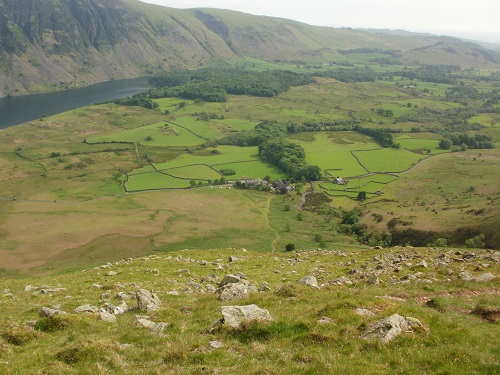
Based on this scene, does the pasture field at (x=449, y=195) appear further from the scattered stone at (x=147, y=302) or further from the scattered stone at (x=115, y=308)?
the scattered stone at (x=115, y=308)

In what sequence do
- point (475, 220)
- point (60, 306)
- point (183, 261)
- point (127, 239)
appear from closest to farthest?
point (60, 306) < point (183, 261) < point (475, 220) < point (127, 239)

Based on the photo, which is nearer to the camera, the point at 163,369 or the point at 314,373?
the point at 314,373

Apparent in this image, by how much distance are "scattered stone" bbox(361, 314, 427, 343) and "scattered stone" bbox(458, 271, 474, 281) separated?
14911 mm

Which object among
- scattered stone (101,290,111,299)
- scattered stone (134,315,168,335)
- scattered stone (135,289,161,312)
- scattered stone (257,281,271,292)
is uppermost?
scattered stone (134,315,168,335)

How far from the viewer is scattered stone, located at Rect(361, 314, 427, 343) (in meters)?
19.1

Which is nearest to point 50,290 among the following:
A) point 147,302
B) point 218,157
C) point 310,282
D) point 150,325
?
A: point 147,302

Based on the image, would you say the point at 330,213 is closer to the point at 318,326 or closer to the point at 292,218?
the point at 292,218

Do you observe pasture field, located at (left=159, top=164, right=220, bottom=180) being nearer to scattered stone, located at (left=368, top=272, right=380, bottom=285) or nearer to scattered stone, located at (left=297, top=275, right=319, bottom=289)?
scattered stone, located at (left=297, top=275, right=319, bottom=289)

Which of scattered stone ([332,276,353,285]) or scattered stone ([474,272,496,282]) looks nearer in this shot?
scattered stone ([474,272,496,282])

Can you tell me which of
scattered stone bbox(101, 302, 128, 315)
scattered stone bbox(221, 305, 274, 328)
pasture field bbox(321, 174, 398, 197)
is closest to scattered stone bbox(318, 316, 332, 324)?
scattered stone bbox(221, 305, 274, 328)

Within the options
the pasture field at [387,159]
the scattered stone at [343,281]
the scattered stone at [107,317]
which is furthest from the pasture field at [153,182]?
the scattered stone at [107,317]

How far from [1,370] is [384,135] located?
201717 millimetres

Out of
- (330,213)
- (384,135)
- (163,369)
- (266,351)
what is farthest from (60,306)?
(384,135)

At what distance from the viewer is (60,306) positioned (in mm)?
28859
